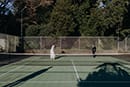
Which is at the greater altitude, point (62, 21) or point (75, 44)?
point (62, 21)

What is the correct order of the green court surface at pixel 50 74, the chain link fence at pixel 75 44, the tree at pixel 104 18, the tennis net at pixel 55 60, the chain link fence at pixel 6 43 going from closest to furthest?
1. the green court surface at pixel 50 74
2. the tennis net at pixel 55 60
3. the chain link fence at pixel 6 43
4. the chain link fence at pixel 75 44
5. the tree at pixel 104 18

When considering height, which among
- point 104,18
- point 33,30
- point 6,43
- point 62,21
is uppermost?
point 104,18

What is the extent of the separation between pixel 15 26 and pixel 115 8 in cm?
1797

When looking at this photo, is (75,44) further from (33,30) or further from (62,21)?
(33,30)

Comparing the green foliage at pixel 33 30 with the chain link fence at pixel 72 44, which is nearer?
the chain link fence at pixel 72 44

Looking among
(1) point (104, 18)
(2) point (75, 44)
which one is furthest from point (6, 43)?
(1) point (104, 18)

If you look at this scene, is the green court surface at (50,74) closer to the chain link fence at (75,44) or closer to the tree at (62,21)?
the chain link fence at (75,44)

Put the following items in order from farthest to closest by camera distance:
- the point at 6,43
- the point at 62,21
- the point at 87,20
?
the point at 87,20 < the point at 62,21 < the point at 6,43

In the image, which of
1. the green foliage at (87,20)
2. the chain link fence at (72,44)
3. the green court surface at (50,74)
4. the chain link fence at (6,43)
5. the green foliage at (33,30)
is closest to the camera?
the green court surface at (50,74)

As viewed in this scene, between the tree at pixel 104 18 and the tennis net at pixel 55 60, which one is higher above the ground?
the tree at pixel 104 18

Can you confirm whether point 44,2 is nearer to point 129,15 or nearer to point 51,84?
point 129,15

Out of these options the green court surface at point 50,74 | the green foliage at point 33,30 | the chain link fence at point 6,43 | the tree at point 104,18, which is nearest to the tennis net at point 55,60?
the green court surface at point 50,74

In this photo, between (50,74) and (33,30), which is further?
(33,30)

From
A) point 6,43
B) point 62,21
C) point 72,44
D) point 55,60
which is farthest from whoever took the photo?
point 62,21
